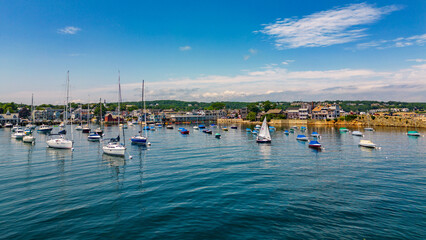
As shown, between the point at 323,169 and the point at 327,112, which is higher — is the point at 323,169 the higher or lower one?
the lower one

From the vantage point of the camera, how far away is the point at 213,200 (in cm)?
2533

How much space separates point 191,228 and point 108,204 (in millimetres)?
10337

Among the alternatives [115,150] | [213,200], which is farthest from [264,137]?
[213,200]

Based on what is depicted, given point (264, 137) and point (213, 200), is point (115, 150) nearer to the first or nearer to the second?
point (213, 200)

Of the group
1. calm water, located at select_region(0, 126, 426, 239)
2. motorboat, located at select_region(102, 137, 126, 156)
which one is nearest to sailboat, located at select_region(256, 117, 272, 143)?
calm water, located at select_region(0, 126, 426, 239)

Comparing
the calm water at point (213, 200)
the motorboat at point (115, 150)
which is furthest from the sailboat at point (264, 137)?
the motorboat at point (115, 150)

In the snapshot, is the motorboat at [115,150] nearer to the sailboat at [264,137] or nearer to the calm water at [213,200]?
the calm water at [213,200]

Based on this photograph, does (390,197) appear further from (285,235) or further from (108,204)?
(108,204)

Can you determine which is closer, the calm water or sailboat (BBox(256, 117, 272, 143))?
the calm water

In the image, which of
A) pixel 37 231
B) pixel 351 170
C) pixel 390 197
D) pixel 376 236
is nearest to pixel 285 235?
pixel 376 236

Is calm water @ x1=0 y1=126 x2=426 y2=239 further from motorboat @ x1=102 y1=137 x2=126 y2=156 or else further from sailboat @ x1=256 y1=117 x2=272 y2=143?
sailboat @ x1=256 y1=117 x2=272 y2=143

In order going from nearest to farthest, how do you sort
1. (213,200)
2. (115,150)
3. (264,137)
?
(213,200) < (115,150) < (264,137)

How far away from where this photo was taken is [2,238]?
58.1 feet

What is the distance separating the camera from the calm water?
739 inches
